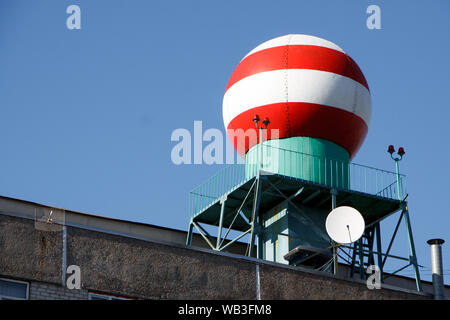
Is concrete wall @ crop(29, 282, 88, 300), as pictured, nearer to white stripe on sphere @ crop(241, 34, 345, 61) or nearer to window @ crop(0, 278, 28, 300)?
window @ crop(0, 278, 28, 300)

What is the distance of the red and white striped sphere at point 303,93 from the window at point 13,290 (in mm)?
12148

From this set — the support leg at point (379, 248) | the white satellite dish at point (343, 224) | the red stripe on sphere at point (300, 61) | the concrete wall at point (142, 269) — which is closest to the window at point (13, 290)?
the concrete wall at point (142, 269)

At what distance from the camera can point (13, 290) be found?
1781cm

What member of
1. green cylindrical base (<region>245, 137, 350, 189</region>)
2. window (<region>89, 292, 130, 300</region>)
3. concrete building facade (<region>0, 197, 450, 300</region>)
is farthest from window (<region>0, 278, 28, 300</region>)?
green cylindrical base (<region>245, 137, 350, 189</region>)

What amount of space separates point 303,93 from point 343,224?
5.32 meters

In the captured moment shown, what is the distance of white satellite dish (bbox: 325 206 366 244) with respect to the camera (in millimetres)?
24203

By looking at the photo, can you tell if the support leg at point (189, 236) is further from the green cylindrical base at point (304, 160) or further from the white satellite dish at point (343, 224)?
the white satellite dish at point (343, 224)

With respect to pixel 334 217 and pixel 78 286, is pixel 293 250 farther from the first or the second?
pixel 78 286

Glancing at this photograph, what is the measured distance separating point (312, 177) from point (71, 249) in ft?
37.3

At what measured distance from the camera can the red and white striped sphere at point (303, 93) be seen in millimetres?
28219

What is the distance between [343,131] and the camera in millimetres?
28719

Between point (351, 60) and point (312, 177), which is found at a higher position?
point (351, 60)
